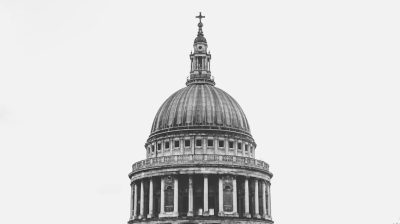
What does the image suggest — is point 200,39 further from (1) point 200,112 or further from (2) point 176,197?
(2) point 176,197

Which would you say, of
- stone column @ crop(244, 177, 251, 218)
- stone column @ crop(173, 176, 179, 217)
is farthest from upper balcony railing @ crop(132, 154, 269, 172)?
stone column @ crop(244, 177, 251, 218)

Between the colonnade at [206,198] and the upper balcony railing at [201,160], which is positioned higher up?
the upper balcony railing at [201,160]

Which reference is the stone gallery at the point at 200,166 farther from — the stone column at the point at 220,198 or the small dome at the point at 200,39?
the small dome at the point at 200,39

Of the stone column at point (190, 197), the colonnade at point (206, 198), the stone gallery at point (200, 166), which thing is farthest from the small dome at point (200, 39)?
the stone column at point (190, 197)

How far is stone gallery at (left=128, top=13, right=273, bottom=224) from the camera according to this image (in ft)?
295

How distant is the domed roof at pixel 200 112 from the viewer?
96750 millimetres

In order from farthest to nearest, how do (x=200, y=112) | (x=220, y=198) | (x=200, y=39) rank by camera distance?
(x=200, y=39)
(x=200, y=112)
(x=220, y=198)

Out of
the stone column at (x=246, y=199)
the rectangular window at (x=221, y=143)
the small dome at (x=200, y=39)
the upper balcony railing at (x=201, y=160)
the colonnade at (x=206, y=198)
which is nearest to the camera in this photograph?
the colonnade at (x=206, y=198)

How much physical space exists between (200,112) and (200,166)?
33.0 feet

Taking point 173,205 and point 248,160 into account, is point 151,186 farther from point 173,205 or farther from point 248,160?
point 248,160

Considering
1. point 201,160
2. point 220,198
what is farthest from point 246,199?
point 201,160

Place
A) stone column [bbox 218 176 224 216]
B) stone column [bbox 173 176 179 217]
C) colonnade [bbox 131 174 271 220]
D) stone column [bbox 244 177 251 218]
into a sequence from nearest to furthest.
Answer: stone column [bbox 218 176 224 216]
stone column [bbox 173 176 179 217]
colonnade [bbox 131 174 271 220]
stone column [bbox 244 177 251 218]

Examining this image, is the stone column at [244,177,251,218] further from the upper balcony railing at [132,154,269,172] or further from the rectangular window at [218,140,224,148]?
the rectangular window at [218,140,224,148]

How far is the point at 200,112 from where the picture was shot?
97.2 meters
